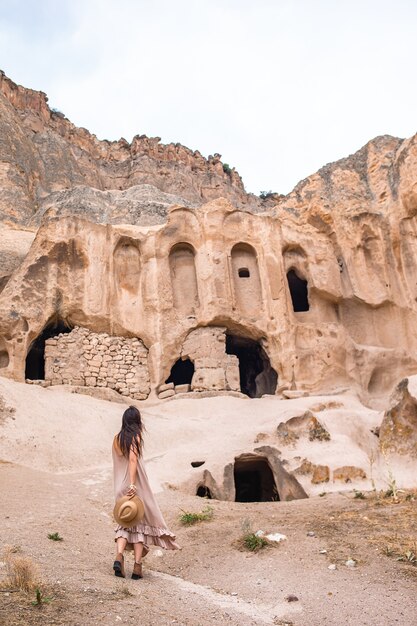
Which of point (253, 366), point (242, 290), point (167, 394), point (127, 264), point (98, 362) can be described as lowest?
point (167, 394)

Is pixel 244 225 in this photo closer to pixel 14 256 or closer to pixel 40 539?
pixel 14 256

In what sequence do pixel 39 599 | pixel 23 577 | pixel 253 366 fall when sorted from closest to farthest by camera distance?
1. pixel 39 599
2. pixel 23 577
3. pixel 253 366

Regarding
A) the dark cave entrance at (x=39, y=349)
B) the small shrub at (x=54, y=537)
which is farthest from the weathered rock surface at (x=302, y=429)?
the dark cave entrance at (x=39, y=349)

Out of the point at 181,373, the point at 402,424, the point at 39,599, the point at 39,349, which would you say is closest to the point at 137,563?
the point at 39,599

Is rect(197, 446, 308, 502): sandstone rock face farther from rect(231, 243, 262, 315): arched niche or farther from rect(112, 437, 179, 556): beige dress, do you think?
rect(231, 243, 262, 315): arched niche

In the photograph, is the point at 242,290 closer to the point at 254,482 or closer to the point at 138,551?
the point at 254,482

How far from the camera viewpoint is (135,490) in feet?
16.7

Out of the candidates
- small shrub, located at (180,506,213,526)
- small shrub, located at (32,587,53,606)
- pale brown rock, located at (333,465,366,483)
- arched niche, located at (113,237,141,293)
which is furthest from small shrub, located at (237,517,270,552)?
arched niche, located at (113,237,141,293)

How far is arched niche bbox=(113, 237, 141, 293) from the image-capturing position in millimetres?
20016

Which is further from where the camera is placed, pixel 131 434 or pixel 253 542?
pixel 253 542

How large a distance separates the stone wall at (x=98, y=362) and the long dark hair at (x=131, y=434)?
12.3 m

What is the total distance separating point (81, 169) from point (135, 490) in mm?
47785

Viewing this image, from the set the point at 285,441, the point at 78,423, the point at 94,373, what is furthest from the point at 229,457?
the point at 94,373

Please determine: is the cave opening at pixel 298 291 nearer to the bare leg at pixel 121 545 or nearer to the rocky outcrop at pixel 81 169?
the rocky outcrop at pixel 81 169
